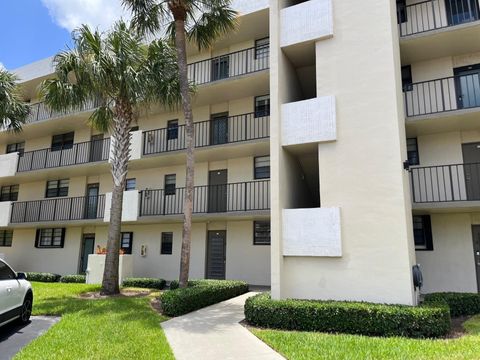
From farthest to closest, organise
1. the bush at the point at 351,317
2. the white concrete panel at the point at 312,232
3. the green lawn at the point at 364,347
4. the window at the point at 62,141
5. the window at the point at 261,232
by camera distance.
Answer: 1. the window at the point at 62,141
2. the window at the point at 261,232
3. the white concrete panel at the point at 312,232
4. the bush at the point at 351,317
5. the green lawn at the point at 364,347

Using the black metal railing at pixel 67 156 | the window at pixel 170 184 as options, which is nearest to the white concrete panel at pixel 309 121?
the window at pixel 170 184

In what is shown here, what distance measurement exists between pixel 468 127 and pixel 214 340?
36.9 ft

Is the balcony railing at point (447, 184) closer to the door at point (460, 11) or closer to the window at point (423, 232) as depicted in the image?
the window at point (423, 232)

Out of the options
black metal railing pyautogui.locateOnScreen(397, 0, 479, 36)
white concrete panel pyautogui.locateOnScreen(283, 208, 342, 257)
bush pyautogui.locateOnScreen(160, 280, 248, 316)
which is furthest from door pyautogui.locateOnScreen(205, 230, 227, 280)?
black metal railing pyautogui.locateOnScreen(397, 0, 479, 36)

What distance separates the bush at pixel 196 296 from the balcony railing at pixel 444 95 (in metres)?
8.89

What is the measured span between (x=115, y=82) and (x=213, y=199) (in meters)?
6.68

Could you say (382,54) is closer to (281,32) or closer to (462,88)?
(281,32)

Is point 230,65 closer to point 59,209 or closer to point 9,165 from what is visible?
point 59,209

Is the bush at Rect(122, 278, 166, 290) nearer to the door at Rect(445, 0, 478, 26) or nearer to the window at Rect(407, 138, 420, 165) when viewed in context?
the window at Rect(407, 138, 420, 165)

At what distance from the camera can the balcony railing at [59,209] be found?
2077 cm

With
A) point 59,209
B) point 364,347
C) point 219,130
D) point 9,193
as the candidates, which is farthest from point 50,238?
point 364,347

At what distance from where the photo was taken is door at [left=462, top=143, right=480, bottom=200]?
41.7ft

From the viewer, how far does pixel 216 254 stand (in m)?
17.8

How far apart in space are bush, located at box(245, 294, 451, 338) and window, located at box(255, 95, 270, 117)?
9769 millimetres
